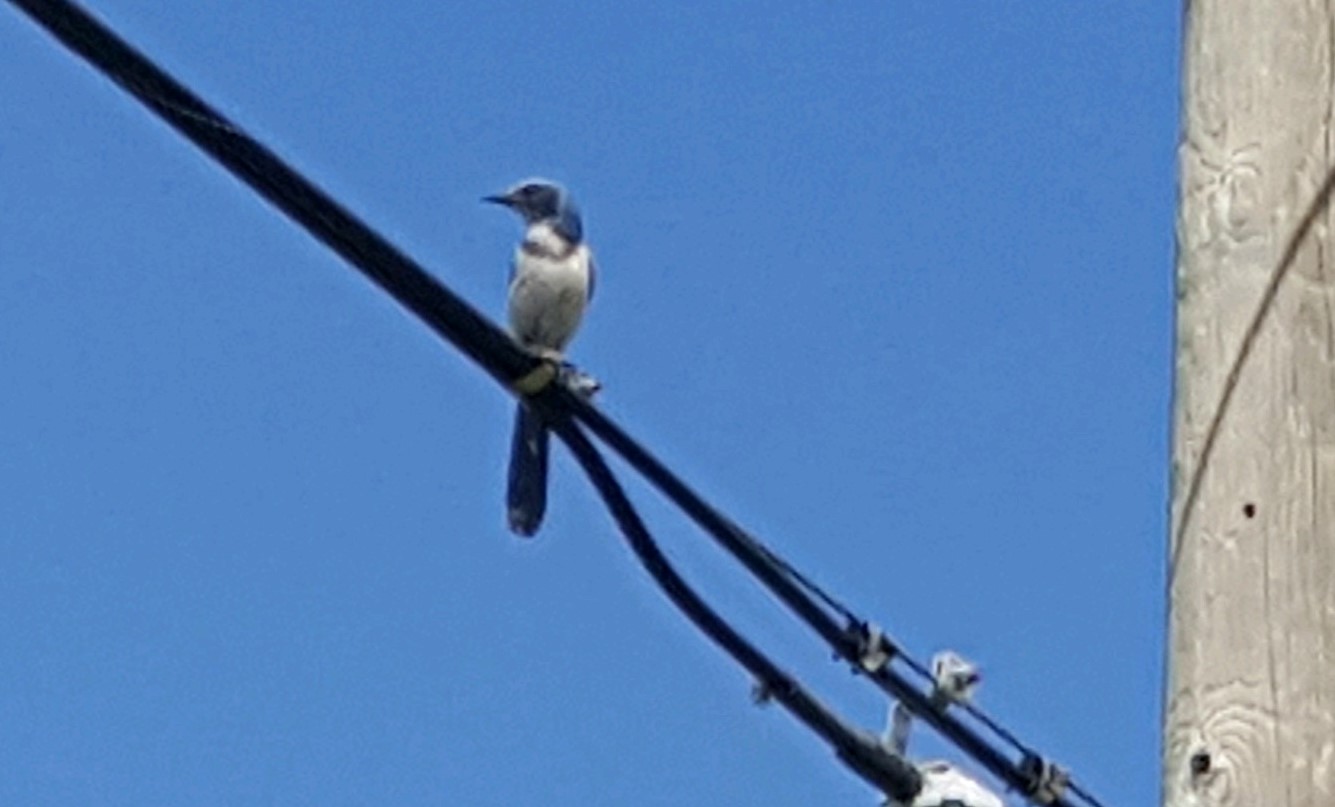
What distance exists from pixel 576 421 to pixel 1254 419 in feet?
6.87

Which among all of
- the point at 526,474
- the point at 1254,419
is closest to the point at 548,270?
the point at 526,474

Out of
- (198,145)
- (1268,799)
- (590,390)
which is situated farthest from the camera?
(590,390)

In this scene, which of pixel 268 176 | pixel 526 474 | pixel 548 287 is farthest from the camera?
pixel 548 287

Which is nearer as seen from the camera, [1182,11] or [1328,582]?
[1328,582]

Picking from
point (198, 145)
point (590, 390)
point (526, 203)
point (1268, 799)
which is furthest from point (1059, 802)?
point (526, 203)

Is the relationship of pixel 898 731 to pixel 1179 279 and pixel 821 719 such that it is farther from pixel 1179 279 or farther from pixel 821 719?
pixel 1179 279

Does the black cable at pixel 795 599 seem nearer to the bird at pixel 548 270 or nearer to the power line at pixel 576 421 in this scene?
the power line at pixel 576 421

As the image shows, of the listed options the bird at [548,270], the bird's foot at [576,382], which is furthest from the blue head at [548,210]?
the bird's foot at [576,382]

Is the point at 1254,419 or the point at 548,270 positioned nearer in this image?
the point at 1254,419

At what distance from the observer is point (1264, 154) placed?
3709 mm

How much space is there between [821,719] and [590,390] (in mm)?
733

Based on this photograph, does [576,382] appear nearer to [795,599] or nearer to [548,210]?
[795,599]

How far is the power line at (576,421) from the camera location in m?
4.58

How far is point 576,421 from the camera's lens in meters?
5.49
